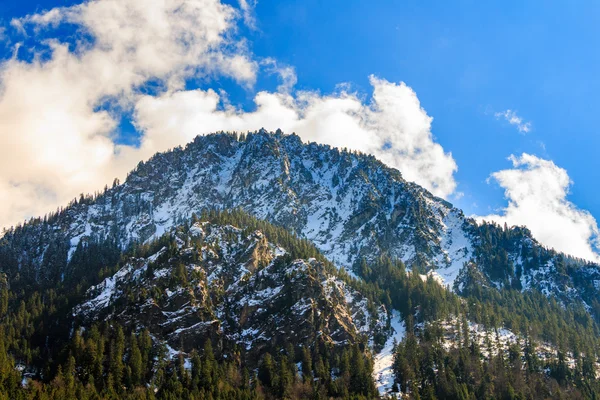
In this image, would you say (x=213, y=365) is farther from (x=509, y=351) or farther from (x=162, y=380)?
(x=509, y=351)

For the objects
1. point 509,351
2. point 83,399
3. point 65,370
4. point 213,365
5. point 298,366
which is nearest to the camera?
point 83,399

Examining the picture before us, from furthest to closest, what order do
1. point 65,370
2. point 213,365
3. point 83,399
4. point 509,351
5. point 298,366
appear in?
point 509,351, point 298,366, point 213,365, point 65,370, point 83,399

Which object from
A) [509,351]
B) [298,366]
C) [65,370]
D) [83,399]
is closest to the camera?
[83,399]

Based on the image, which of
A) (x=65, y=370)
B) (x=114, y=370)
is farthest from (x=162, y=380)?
(x=65, y=370)

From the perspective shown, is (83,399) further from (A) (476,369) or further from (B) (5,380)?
(A) (476,369)

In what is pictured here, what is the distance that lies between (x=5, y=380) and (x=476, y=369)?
131532 millimetres

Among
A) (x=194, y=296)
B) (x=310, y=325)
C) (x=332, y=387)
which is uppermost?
(x=194, y=296)

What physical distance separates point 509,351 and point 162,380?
11332cm

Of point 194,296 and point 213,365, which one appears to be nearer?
point 213,365

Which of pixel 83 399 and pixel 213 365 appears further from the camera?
pixel 213 365

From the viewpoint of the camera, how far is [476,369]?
577ft

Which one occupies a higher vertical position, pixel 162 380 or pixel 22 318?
pixel 22 318

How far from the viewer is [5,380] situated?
143250mm

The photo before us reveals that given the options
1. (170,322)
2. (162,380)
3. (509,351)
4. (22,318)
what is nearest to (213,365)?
(162,380)
